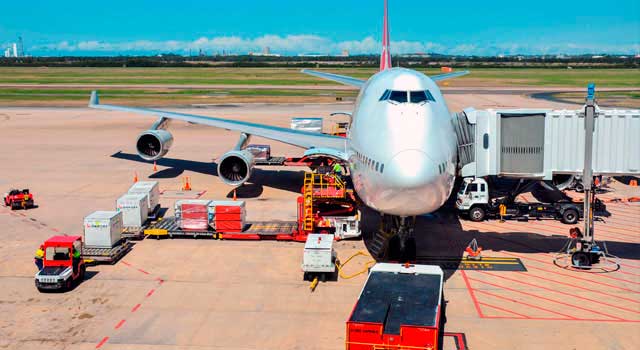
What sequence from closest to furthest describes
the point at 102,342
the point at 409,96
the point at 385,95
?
1. the point at 102,342
2. the point at 409,96
3. the point at 385,95

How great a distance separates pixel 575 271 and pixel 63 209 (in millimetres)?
22049

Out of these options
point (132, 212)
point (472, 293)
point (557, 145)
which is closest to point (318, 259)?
point (472, 293)

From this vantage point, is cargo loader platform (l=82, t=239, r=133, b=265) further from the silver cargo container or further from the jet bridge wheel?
the silver cargo container

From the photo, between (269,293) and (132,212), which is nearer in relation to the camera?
(269,293)

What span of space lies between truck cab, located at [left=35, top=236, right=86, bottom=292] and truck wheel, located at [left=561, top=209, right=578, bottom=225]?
19562 mm

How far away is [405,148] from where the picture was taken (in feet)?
53.2

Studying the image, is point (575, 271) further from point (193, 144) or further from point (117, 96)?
point (117, 96)

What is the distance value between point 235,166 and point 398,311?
17.6 m

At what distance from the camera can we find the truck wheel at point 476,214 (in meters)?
27.0

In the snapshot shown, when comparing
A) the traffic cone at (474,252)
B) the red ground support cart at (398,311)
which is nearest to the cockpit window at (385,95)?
the red ground support cart at (398,311)

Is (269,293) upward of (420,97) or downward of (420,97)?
downward

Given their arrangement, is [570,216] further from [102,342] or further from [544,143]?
[102,342]

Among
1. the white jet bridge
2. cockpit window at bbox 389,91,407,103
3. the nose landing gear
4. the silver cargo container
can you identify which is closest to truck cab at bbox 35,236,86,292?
the nose landing gear

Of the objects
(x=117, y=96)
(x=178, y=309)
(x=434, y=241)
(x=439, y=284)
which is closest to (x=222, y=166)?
(x=434, y=241)
